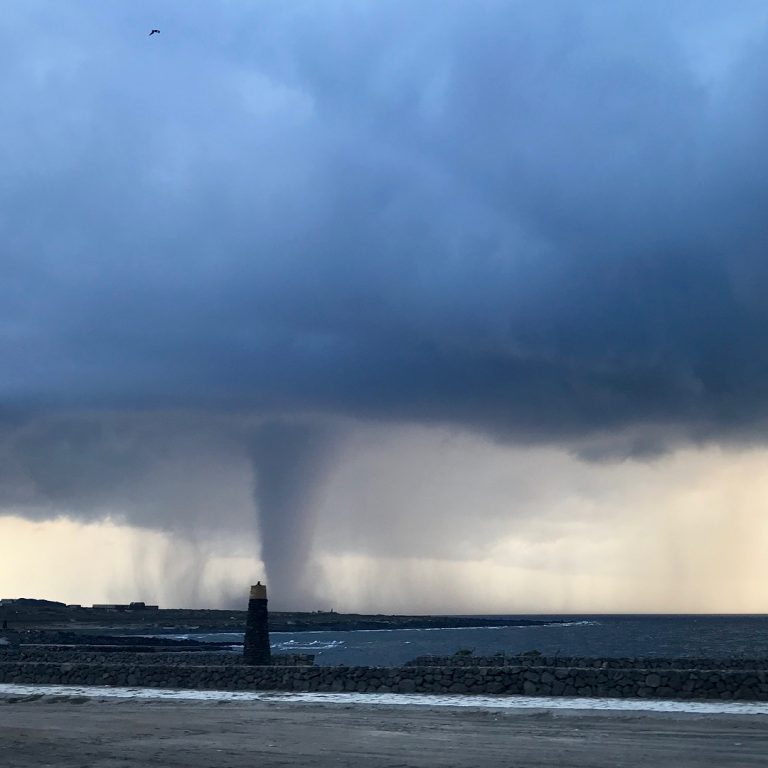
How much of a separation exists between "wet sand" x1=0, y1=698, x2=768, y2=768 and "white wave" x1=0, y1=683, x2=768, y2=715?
0.63 metres

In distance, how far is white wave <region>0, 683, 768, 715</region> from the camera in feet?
67.2

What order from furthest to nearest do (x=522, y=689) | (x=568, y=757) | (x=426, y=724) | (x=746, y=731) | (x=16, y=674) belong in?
(x=16, y=674) < (x=522, y=689) < (x=426, y=724) < (x=746, y=731) < (x=568, y=757)

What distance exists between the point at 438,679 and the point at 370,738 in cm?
776

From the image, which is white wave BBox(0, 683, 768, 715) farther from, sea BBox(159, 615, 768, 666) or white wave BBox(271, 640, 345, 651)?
white wave BBox(271, 640, 345, 651)

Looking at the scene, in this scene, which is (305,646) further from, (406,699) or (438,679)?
(406,699)

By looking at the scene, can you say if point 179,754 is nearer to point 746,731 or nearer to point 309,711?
point 309,711

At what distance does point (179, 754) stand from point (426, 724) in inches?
215

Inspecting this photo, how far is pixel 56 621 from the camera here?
147m

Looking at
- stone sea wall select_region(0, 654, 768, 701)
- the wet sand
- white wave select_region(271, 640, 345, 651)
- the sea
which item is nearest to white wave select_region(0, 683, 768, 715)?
stone sea wall select_region(0, 654, 768, 701)

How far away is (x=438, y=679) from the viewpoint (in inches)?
985

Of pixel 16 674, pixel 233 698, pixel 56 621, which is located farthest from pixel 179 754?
pixel 56 621

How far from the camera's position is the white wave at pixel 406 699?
806 inches

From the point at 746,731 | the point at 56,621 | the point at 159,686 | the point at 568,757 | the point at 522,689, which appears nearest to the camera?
the point at 568,757

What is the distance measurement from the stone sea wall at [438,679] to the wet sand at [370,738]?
2.81m
